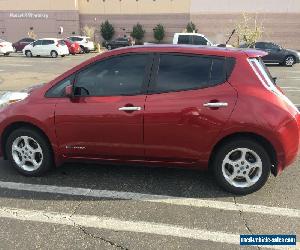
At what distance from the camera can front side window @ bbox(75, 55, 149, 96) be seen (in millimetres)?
4273

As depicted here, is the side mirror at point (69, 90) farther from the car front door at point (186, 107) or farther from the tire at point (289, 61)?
the tire at point (289, 61)

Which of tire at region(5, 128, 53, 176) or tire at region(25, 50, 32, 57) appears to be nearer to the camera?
tire at region(5, 128, 53, 176)

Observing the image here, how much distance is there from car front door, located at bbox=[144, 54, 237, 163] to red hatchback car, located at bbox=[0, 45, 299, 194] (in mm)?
11

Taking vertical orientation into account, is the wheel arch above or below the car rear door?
above

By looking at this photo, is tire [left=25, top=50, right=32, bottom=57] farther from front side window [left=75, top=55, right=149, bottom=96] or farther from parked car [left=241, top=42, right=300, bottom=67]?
front side window [left=75, top=55, right=149, bottom=96]

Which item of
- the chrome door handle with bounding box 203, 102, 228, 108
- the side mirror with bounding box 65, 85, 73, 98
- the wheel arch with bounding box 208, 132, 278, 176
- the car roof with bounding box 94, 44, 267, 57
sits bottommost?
the wheel arch with bounding box 208, 132, 278, 176

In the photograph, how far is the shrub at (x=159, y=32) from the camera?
56344 mm

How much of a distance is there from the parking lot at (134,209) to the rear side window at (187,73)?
1214mm

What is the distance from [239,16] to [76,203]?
53644 millimetres

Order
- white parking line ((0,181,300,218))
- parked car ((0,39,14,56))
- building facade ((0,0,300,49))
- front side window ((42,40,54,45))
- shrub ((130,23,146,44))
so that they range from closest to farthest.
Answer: white parking line ((0,181,300,218)) → front side window ((42,40,54,45)) → parked car ((0,39,14,56)) → building facade ((0,0,300,49)) → shrub ((130,23,146,44))

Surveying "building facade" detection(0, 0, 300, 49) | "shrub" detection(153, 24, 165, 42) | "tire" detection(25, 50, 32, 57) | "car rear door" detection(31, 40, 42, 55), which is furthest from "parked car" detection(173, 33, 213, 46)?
"shrub" detection(153, 24, 165, 42)

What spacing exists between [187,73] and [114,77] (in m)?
0.87

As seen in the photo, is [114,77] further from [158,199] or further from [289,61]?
[289,61]

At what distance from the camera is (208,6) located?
54969mm
